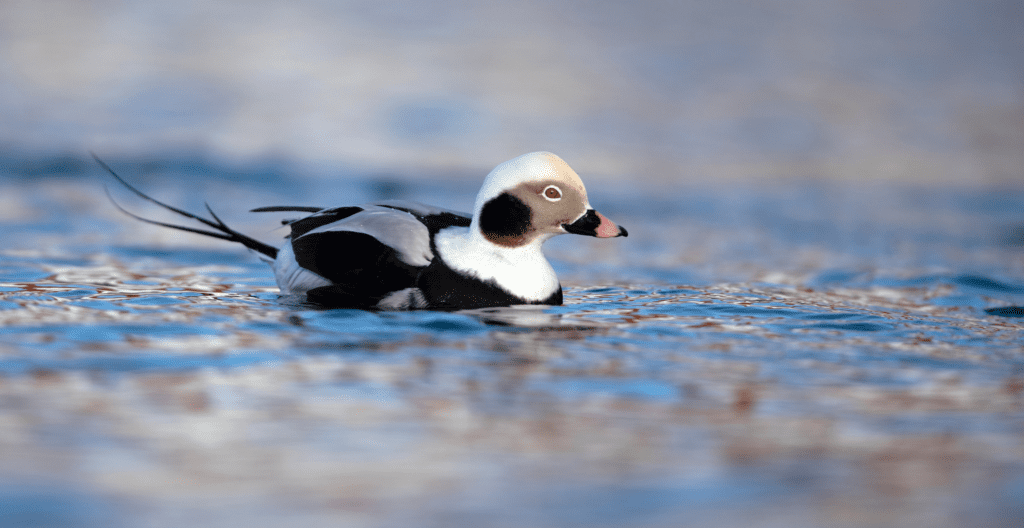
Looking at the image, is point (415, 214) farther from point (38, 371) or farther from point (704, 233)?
point (704, 233)

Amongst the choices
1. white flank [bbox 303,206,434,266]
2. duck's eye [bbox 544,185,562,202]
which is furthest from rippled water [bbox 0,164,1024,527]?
duck's eye [bbox 544,185,562,202]

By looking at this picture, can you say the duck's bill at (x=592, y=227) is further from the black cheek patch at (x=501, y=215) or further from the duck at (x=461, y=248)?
the black cheek patch at (x=501, y=215)

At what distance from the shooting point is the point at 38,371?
401 centimetres

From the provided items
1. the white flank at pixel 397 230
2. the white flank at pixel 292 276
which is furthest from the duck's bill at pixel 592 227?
the white flank at pixel 292 276

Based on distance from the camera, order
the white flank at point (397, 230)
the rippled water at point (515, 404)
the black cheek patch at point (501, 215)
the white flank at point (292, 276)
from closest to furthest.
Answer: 1. the rippled water at point (515, 404)
2. the white flank at point (397, 230)
3. the black cheek patch at point (501, 215)
4. the white flank at point (292, 276)

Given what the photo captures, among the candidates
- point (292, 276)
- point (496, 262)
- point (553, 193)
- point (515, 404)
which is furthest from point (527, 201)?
point (515, 404)

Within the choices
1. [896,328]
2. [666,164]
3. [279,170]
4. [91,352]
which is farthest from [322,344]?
[666,164]

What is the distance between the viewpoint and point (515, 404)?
3797 mm

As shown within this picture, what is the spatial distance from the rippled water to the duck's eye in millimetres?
559

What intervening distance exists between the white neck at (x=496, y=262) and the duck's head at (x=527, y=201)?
5 centimetres

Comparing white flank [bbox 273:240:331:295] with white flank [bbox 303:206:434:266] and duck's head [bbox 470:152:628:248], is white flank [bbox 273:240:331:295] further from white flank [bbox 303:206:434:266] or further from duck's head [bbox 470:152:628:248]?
duck's head [bbox 470:152:628:248]

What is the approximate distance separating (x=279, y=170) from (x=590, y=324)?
269 inches

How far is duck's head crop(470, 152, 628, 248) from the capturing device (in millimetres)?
5363

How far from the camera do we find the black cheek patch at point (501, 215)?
211 inches
